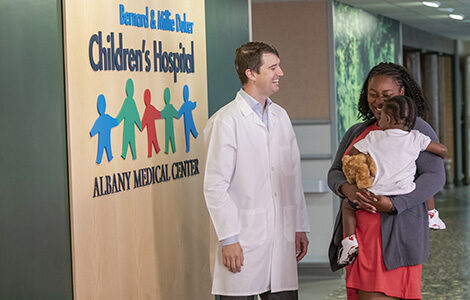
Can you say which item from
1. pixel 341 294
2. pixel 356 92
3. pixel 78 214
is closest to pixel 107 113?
pixel 78 214

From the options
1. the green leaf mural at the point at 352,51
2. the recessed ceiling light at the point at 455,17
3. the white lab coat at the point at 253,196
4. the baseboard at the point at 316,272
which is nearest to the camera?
the white lab coat at the point at 253,196

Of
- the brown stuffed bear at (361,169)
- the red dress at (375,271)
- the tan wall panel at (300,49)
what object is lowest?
the red dress at (375,271)

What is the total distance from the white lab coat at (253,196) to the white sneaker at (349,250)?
0.47 metres

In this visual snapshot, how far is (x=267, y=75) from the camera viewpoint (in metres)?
3.42

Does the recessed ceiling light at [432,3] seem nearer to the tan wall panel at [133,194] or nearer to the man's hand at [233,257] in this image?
the tan wall panel at [133,194]

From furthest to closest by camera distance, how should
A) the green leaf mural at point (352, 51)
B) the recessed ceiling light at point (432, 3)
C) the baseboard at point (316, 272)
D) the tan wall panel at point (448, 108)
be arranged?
the tan wall panel at point (448, 108), the recessed ceiling light at point (432, 3), the green leaf mural at point (352, 51), the baseboard at point (316, 272)

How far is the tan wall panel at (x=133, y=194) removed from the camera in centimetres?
313

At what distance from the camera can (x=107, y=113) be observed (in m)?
3.34

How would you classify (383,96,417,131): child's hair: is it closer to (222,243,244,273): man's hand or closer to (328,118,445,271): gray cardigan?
(328,118,445,271): gray cardigan

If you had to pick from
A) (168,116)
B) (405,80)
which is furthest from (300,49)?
(405,80)

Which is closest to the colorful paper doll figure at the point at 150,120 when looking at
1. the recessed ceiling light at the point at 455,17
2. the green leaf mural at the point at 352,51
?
the green leaf mural at the point at 352,51

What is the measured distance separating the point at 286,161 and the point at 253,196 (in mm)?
267

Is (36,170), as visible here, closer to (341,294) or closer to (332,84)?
(341,294)

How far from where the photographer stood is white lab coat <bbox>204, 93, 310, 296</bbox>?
10.8 feet
